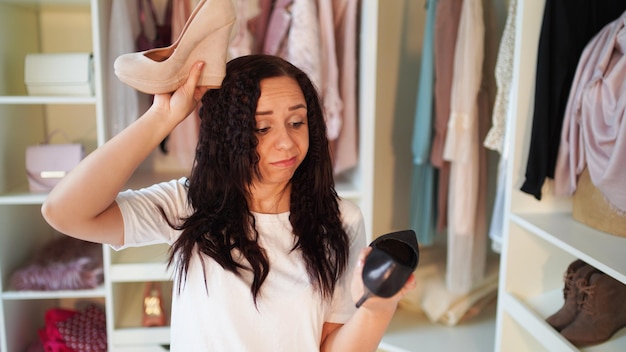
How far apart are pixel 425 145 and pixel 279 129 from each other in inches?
45.3

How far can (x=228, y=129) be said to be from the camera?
101 cm

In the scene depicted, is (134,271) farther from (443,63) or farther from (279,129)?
(443,63)

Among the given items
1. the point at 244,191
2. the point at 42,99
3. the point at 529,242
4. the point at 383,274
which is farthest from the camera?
the point at 42,99

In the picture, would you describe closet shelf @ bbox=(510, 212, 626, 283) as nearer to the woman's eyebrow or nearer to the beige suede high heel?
the woman's eyebrow

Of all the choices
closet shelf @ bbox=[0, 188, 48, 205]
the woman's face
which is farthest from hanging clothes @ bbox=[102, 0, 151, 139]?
the woman's face

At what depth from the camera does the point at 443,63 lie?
1994mm

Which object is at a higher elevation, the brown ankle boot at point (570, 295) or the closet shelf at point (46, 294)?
the brown ankle boot at point (570, 295)

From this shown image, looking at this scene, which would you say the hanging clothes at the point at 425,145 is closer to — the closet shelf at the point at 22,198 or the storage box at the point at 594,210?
the storage box at the point at 594,210

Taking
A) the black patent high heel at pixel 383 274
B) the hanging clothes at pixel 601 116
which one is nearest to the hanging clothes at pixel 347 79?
the hanging clothes at pixel 601 116

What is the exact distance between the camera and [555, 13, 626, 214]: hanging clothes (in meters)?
1.37

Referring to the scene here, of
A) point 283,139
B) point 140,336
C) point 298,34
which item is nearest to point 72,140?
point 140,336

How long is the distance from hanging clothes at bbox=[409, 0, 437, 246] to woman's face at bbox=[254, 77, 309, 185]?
3.63ft

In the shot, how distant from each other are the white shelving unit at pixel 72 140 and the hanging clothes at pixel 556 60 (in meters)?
0.55

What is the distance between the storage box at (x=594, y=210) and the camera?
1480 mm
